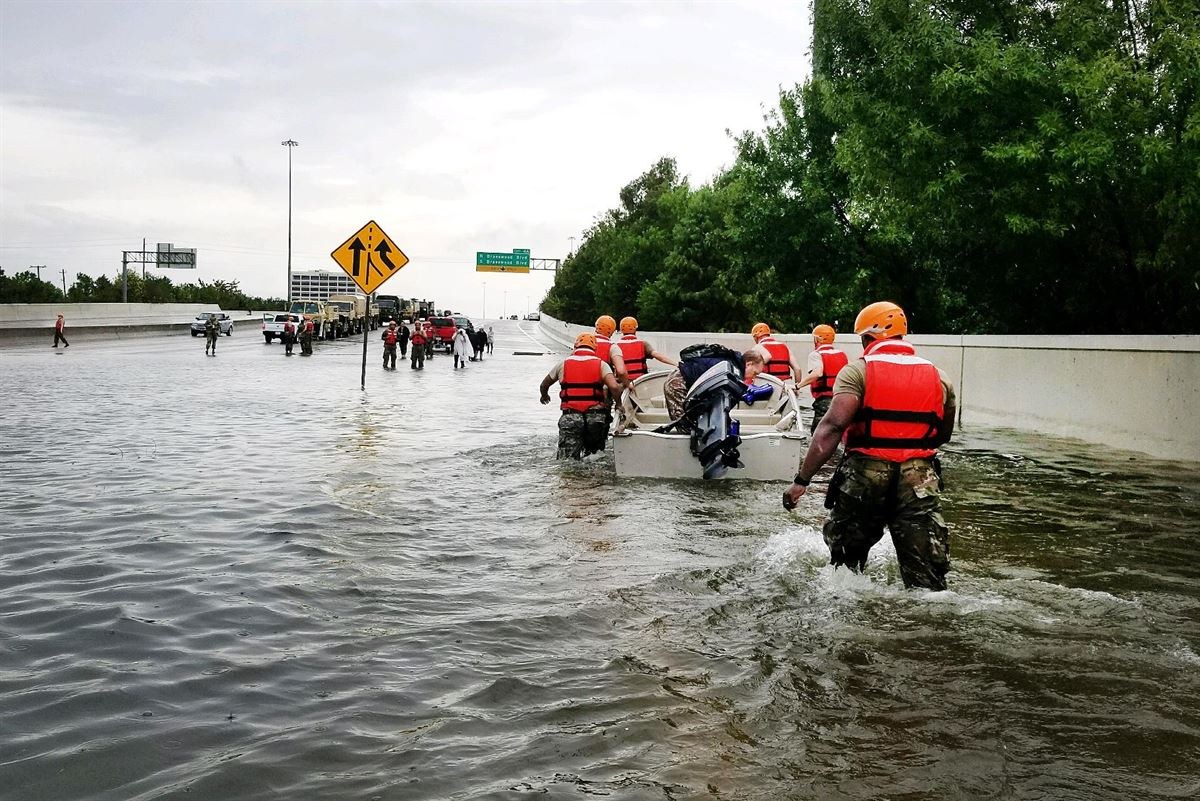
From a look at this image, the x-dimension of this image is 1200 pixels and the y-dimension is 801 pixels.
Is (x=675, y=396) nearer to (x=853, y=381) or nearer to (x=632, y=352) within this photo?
(x=632, y=352)

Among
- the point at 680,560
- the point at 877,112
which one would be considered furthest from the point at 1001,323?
the point at 680,560

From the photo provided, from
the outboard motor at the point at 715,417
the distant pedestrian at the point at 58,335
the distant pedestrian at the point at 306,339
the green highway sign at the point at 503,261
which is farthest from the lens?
the green highway sign at the point at 503,261

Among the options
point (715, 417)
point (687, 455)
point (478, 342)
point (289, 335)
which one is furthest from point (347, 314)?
point (715, 417)

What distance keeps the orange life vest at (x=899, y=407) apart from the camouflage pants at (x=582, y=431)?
7442mm

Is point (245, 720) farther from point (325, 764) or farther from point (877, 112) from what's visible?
point (877, 112)

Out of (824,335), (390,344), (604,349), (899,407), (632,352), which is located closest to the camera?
(899,407)

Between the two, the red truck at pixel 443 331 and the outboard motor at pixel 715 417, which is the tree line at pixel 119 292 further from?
the outboard motor at pixel 715 417

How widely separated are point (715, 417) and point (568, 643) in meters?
6.38

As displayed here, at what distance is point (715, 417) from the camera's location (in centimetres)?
1246

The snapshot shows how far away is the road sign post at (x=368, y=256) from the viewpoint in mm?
27391

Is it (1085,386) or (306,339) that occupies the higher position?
(1085,386)

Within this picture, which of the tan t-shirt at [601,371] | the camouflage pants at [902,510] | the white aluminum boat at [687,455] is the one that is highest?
the tan t-shirt at [601,371]

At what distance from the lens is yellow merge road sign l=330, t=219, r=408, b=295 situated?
2739 cm

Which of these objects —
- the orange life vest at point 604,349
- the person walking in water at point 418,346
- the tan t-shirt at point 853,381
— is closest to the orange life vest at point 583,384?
the orange life vest at point 604,349
